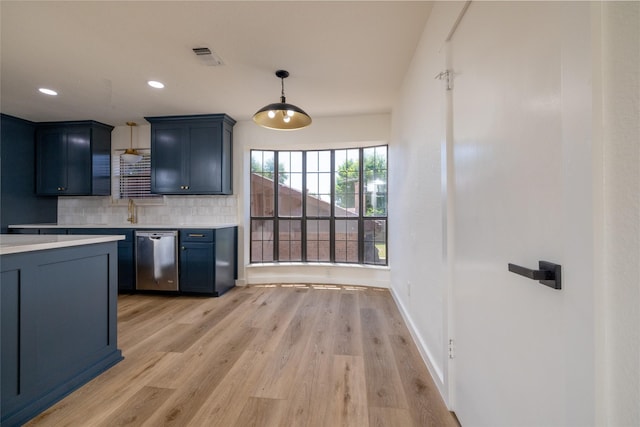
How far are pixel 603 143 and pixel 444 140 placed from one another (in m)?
0.97

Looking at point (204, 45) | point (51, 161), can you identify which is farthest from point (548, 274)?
point (51, 161)

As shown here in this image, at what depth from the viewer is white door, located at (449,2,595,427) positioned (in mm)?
606

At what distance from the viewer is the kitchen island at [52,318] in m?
1.36

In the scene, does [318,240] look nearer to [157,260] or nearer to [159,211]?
[157,260]

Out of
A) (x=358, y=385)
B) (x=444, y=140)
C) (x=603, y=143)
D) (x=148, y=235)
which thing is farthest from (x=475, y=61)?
(x=148, y=235)

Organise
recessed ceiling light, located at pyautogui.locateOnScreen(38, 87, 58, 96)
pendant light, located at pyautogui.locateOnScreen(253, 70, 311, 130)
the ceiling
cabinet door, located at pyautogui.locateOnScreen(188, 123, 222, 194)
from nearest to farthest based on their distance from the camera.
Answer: the ceiling
pendant light, located at pyautogui.locateOnScreen(253, 70, 311, 130)
recessed ceiling light, located at pyautogui.locateOnScreen(38, 87, 58, 96)
cabinet door, located at pyautogui.locateOnScreen(188, 123, 222, 194)

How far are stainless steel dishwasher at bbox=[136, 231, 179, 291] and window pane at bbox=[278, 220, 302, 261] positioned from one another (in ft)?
4.94

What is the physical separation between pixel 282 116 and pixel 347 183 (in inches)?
82.1

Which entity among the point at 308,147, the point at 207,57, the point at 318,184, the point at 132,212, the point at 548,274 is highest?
the point at 207,57

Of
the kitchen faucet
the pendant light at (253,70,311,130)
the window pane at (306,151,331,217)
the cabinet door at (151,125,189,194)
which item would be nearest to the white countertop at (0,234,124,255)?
the pendant light at (253,70,311,130)

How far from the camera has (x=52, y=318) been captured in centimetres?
157

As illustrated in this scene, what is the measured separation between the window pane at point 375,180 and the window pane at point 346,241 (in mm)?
321

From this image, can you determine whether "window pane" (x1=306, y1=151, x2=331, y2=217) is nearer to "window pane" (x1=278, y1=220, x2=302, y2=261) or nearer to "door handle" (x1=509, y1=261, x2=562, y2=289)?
"window pane" (x1=278, y1=220, x2=302, y2=261)

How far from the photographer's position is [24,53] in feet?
7.54
